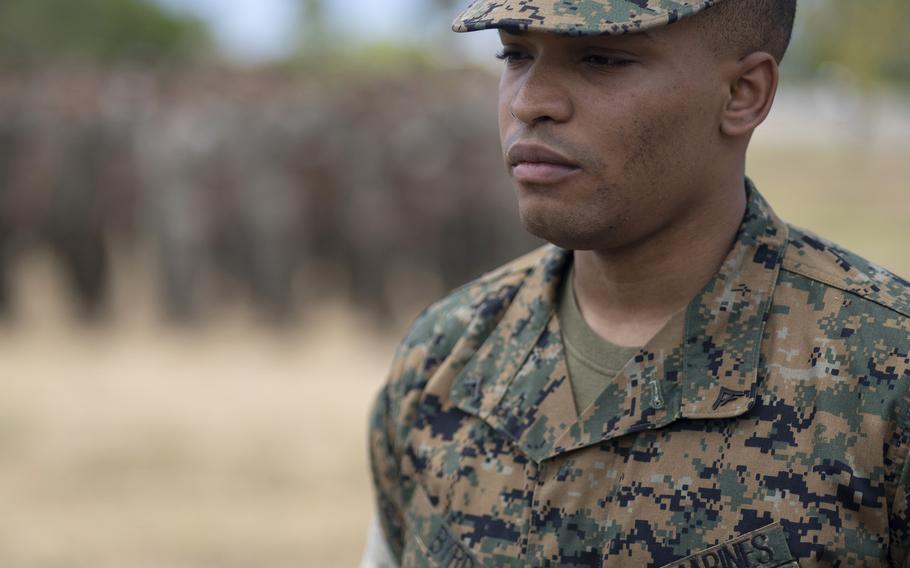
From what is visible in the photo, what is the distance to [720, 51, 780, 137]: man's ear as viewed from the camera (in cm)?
201

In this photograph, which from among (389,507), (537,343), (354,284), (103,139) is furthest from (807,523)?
(103,139)

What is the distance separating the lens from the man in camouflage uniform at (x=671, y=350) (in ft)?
6.07

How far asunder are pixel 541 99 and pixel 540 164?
11cm

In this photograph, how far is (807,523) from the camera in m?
1.83

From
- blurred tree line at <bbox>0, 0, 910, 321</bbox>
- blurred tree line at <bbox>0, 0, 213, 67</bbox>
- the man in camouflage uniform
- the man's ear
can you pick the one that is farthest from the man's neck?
blurred tree line at <bbox>0, 0, 213, 67</bbox>

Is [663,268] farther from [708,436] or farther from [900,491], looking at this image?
[900,491]

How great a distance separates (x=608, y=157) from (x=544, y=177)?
110 millimetres

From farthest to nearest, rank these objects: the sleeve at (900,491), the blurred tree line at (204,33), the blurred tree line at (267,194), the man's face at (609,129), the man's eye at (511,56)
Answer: the blurred tree line at (204,33)
the blurred tree line at (267,194)
the man's eye at (511,56)
the man's face at (609,129)
the sleeve at (900,491)

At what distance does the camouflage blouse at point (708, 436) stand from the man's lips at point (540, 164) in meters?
0.33

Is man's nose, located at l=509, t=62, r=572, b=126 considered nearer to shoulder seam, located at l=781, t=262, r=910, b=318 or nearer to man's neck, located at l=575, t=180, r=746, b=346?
man's neck, located at l=575, t=180, r=746, b=346

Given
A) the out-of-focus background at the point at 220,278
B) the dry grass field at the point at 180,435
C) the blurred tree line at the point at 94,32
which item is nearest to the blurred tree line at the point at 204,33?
the blurred tree line at the point at 94,32

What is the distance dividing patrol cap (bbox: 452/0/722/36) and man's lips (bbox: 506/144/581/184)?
203 millimetres

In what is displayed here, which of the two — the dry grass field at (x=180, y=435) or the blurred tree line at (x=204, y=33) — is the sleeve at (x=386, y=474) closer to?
the dry grass field at (x=180, y=435)

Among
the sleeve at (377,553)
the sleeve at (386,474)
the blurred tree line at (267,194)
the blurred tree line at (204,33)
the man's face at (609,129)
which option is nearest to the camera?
the man's face at (609,129)
